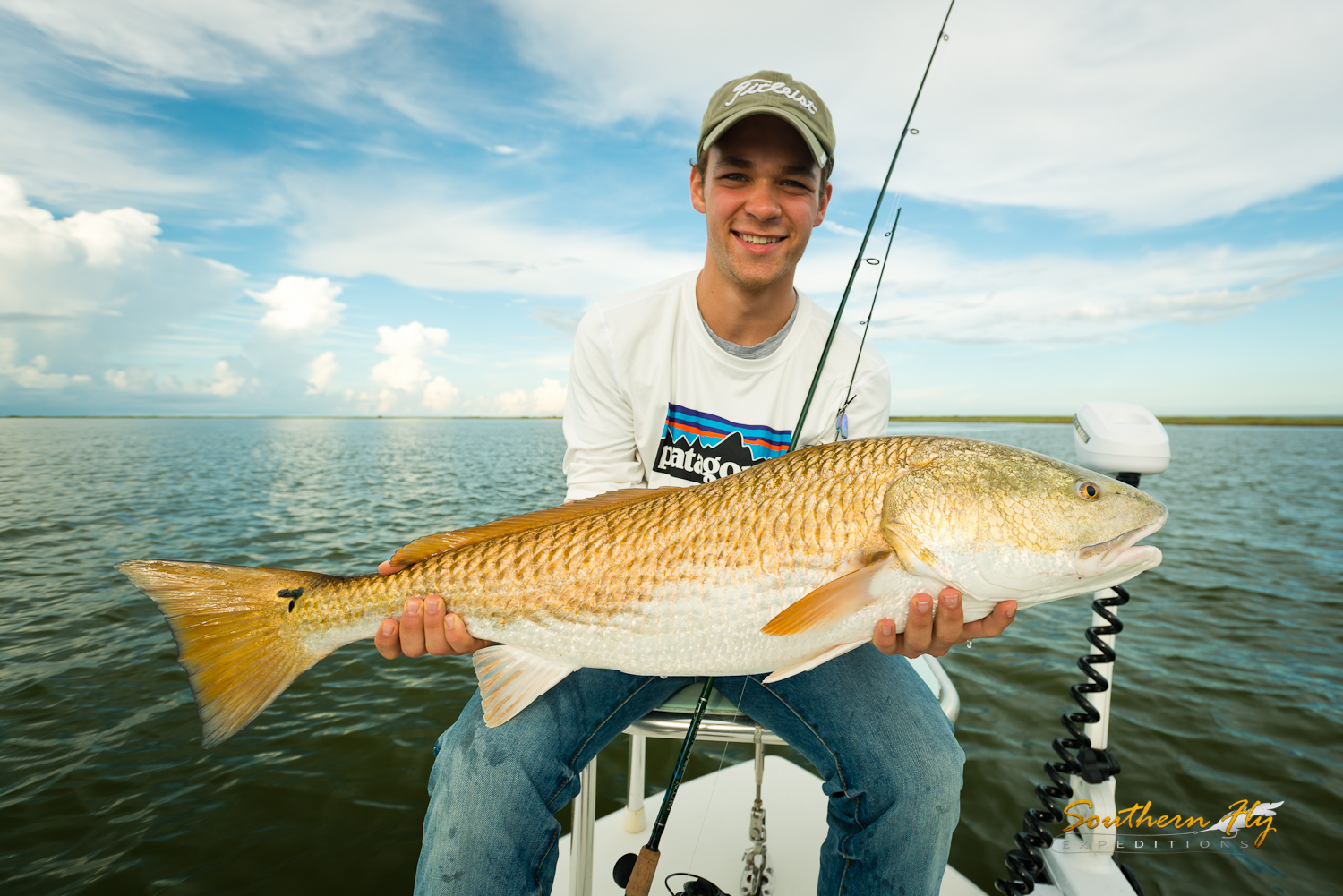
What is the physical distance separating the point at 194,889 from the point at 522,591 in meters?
4.09

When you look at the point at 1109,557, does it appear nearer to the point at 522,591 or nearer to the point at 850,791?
the point at 850,791

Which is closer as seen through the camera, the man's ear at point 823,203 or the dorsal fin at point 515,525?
the dorsal fin at point 515,525

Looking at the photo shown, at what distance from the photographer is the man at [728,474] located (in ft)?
6.07

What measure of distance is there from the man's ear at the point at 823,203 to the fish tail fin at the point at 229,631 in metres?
2.63

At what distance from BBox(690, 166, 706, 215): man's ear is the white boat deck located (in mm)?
3350

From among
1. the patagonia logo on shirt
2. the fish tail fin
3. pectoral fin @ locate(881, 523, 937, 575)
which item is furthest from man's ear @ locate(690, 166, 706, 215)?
the fish tail fin

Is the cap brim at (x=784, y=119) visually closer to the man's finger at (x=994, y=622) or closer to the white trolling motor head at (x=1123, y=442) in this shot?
the white trolling motor head at (x=1123, y=442)

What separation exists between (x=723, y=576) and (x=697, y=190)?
2100mm

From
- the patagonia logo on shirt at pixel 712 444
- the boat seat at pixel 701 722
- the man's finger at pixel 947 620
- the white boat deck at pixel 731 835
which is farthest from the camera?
the white boat deck at pixel 731 835

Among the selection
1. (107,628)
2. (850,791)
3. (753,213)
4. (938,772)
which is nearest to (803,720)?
(850,791)

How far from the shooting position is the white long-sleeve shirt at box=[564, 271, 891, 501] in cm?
287

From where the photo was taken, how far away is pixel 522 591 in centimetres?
201

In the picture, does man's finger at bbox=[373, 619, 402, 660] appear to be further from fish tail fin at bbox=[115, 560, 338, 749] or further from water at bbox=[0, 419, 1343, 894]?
water at bbox=[0, 419, 1343, 894]

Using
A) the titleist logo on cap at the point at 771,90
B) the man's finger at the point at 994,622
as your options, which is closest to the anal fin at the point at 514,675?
the man's finger at the point at 994,622
